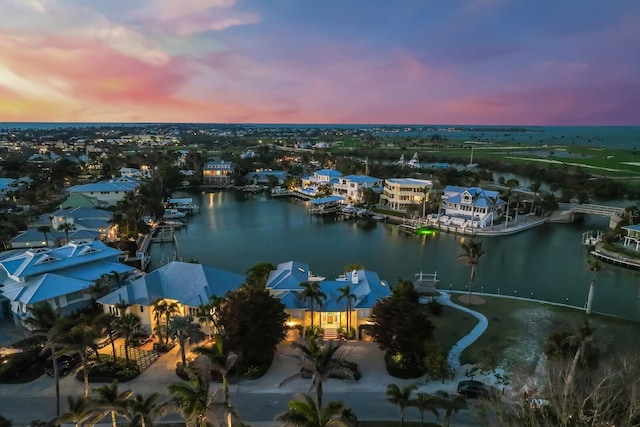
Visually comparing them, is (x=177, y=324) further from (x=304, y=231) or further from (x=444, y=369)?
(x=304, y=231)

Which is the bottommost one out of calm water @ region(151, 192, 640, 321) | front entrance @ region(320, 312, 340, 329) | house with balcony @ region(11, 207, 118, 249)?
calm water @ region(151, 192, 640, 321)

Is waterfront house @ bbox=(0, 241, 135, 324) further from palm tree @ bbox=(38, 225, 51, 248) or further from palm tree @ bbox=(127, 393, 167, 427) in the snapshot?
palm tree @ bbox=(127, 393, 167, 427)

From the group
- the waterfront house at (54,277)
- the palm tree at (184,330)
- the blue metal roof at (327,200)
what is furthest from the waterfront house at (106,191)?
the palm tree at (184,330)

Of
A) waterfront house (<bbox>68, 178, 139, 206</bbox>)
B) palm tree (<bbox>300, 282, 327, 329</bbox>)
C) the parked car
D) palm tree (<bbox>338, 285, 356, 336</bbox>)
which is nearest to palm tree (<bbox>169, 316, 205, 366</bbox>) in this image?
the parked car

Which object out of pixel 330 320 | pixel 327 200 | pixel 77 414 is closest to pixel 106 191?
pixel 327 200

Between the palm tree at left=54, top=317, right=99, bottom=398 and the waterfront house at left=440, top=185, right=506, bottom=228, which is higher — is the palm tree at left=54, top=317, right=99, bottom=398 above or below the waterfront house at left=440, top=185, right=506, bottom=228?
above

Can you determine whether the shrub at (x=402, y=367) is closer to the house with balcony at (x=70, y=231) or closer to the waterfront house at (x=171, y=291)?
the waterfront house at (x=171, y=291)

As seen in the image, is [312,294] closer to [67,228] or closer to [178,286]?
[178,286]
